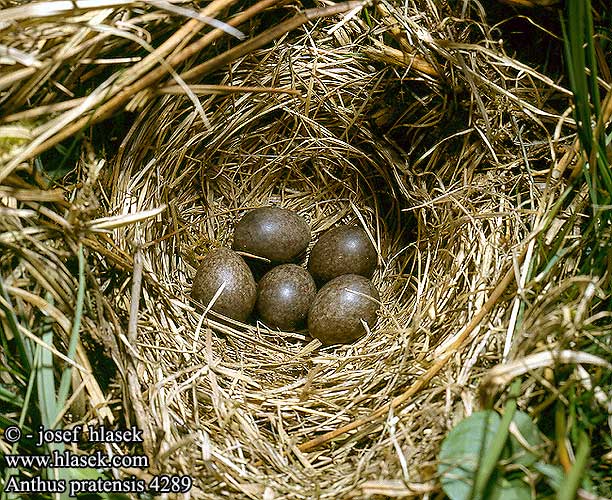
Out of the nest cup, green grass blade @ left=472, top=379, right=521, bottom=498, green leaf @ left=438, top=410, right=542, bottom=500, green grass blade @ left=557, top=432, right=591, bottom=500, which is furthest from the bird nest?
green grass blade @ left=557, top=432, right=591, bottom=500

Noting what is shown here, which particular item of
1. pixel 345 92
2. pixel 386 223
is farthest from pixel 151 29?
pixel 386 223

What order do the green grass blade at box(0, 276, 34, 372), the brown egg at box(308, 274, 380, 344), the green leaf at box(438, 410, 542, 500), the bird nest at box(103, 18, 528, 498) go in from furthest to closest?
the brown egg at box(308, 274, 380, 344) < the bird nest at box(103, 18, 528, 498) < the green grass blade at box(0, 276, 34, 372) < the green leaf at box(438, 410, 542, 500)

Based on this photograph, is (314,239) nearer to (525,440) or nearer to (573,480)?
(525,440)

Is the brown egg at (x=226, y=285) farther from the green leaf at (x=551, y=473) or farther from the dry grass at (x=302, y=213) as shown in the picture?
the green leaf at (x=551, y=473)

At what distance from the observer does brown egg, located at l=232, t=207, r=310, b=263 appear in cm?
202

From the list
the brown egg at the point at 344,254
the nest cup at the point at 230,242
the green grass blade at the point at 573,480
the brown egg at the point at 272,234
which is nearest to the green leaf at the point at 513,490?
the green grass blade at the point at 573,480

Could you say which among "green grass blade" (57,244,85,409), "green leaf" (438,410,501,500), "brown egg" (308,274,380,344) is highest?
"green grass blade" (57,244,85,409)

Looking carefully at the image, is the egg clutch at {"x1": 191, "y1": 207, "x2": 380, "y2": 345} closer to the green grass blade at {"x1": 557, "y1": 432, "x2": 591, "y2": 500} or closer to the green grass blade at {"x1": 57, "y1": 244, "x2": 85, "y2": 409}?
the green grass blade at {"x1": 57, "y1": 244, "x2": 85, "y2": 409}

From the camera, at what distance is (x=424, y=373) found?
4.87 ft

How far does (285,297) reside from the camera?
6.41ft

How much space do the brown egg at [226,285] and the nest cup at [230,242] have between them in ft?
0.16

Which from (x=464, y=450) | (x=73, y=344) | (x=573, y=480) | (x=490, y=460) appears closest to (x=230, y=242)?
(x=73, y=344)

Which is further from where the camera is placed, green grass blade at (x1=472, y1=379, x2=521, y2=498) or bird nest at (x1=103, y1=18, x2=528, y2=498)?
bird nest at (x1=103, y1=18, x2=528, y2=498)

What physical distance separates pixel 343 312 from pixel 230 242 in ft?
1.70
